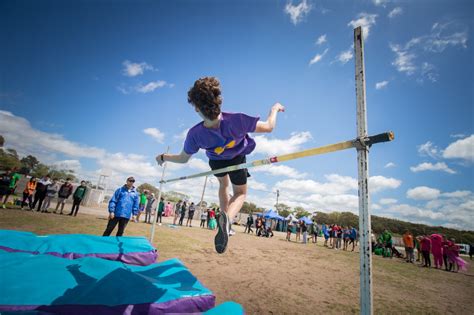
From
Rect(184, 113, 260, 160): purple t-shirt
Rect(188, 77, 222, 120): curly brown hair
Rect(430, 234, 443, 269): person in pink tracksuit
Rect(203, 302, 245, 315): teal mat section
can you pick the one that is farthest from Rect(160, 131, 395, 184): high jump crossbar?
Rect(430, 234, 443, 269): person in pink tracksuit

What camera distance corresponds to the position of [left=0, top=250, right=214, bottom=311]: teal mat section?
2.15m

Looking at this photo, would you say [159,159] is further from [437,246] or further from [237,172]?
[437,246]

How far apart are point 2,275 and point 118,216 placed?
334 cm

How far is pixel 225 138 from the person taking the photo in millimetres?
2566

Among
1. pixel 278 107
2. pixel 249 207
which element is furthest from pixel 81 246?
pixel 249 207

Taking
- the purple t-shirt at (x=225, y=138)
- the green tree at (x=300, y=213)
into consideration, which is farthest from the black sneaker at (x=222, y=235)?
the green tree at (x=300, y=213)

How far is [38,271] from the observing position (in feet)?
8.50

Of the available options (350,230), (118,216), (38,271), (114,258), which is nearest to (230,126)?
(38,271)

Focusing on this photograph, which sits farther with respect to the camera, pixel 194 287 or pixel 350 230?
pixel 350 230

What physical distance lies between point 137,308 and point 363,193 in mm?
2473

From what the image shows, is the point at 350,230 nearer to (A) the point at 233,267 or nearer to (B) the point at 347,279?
(B) the point at 347,279

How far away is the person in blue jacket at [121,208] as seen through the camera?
5.66 metres

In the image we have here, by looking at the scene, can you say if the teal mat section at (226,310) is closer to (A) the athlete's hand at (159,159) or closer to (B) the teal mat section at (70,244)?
(A) the athlete's hand at (159,159)

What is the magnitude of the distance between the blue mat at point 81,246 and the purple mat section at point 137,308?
2.09 meters
